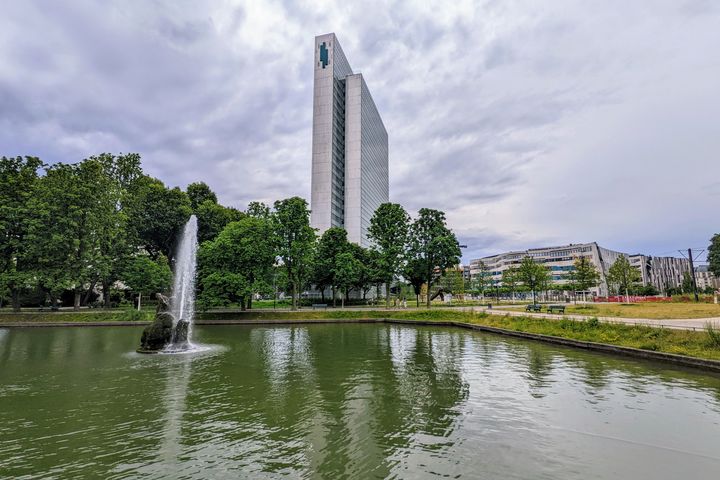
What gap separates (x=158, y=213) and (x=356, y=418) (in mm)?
62374

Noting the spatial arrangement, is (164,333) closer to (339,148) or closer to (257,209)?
(257,209)

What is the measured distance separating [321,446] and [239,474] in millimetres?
2186

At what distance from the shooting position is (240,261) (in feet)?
171

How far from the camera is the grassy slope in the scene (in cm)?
2100

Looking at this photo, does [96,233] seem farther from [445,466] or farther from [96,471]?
[445,466]

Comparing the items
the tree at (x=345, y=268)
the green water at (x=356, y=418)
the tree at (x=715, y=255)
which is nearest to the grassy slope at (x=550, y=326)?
the green water at (x=356, y=418)

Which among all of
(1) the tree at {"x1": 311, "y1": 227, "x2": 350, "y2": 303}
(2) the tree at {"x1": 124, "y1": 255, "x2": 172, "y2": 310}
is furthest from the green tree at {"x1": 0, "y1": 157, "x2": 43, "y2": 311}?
(1) the tree at {"x1": 311, "y1": 227, "x2": 350, "y2": 303}

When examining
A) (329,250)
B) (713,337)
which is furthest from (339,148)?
(713,337)

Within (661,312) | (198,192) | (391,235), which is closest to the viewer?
(661,312)

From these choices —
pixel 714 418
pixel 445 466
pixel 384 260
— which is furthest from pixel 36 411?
pixel 384 260

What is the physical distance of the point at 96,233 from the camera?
5375 cm

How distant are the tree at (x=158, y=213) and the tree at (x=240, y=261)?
1350 centimetres

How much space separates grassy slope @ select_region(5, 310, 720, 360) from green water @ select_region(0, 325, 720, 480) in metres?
3.07

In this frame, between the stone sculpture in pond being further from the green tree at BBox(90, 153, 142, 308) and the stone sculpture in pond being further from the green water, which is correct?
the green tree at BBox(90, 153, 142, 308)
